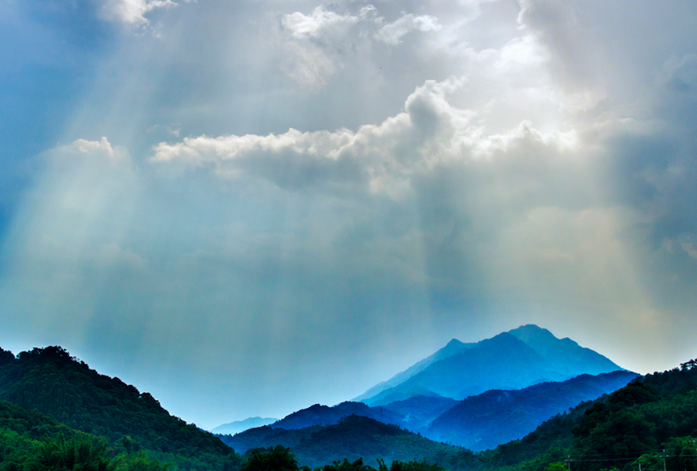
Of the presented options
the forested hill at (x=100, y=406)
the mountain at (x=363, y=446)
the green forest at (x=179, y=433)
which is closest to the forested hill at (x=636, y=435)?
the green forest at (x=179, y=433)

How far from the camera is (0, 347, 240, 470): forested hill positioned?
3371 inches

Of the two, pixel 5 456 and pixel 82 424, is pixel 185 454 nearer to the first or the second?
pixel 82 424

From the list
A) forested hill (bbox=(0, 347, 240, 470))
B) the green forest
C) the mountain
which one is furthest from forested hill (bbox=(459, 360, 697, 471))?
the mountain

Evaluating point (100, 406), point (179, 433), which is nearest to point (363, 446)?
point (179, 433)

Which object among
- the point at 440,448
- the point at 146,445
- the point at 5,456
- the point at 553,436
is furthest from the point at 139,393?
the point at 440,448

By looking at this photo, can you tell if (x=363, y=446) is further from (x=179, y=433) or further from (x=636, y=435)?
(x=636, y=435)

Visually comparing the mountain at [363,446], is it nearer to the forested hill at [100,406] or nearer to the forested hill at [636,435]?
the forested hill at [100,406]

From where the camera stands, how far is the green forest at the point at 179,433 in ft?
144

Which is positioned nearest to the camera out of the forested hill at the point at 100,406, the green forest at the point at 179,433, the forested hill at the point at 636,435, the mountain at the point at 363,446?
the green forest at the point at 179,433

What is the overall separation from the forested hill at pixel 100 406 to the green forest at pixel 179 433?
0.20 metres

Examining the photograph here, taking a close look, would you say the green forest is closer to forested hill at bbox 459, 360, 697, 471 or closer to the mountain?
forested hill at bbox 459, 360, 697, 471

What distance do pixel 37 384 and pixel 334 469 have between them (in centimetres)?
7196

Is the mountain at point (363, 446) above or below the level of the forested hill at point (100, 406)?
below

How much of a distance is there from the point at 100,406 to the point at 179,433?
16.0 meters
